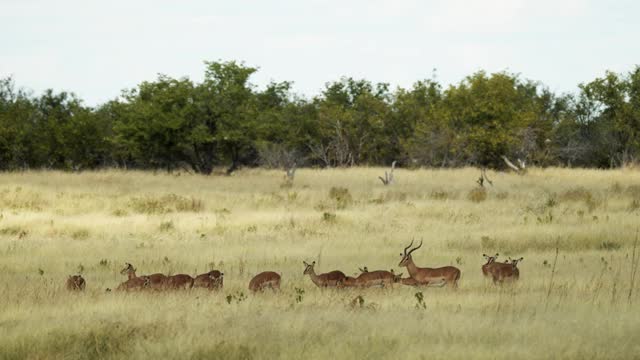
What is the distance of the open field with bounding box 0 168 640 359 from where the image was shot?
784cm

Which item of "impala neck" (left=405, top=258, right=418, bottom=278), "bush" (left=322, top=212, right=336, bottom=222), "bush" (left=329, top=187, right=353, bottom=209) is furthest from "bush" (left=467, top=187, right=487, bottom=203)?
"impala neck" (left=405, top=258, right=418, bottom=278)

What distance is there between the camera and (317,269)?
45.3 feet

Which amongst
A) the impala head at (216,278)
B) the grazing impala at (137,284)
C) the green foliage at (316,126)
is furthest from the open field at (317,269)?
the green foliage at (316,126)

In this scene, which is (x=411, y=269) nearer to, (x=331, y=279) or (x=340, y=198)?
(x=331, y=279)

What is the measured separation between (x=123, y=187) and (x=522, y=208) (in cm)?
1674

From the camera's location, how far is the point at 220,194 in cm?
2928

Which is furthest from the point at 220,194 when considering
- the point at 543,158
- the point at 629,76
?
the point at 629,76

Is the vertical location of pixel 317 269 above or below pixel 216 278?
below

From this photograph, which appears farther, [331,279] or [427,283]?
[427,283]

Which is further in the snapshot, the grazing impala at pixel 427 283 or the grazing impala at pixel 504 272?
the grazing impala at pixel 504 272

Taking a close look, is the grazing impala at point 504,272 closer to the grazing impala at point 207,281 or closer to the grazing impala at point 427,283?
the grazing impala at point 427,283

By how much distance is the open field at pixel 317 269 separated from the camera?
7.84 metres

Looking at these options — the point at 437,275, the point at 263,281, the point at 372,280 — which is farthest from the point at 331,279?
the point at 437,275

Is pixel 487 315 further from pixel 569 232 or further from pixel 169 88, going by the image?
pixel 169 88
